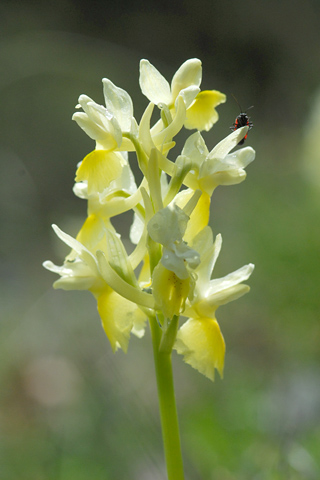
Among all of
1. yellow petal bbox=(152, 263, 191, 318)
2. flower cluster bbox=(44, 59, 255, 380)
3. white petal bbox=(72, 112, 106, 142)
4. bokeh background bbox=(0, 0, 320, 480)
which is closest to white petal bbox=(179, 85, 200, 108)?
A: flower cluster bbox=(44, 59, 255, 380)

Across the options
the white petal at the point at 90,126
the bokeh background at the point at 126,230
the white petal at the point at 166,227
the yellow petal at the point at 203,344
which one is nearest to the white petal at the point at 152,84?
the white petal at the point at 90,126

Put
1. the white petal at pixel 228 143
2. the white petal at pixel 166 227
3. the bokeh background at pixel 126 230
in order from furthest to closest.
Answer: the bokeh background at pixel 126 230 → the white petal at pixel 228 143 → the white petal at pixel 166 227

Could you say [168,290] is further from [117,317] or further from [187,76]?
[187,76]

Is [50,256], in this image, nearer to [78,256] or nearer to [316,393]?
[316,393]

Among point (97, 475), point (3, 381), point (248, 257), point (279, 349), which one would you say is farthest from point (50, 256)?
point (97, 475)

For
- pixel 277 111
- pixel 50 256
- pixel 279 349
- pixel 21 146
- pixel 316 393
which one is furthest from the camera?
pixel 277 111

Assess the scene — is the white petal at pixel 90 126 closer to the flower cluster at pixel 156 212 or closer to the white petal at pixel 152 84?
the flower cluster at pixel 156 212

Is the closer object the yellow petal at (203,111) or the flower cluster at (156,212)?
the flower cluster at (156,212)

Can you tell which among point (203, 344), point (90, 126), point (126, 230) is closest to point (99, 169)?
point (90, 126)
